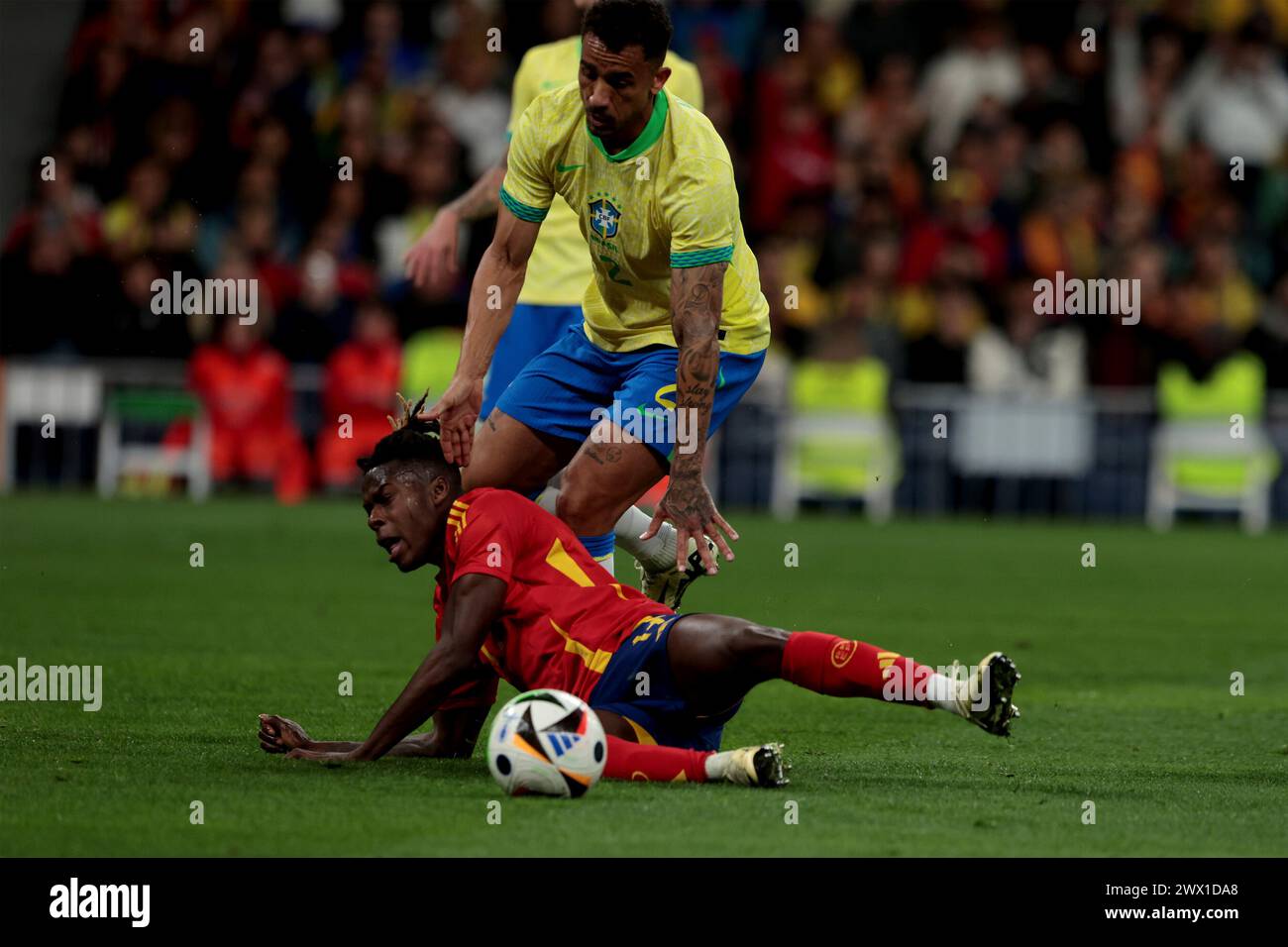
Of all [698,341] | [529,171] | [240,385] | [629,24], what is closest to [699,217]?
[698,341]

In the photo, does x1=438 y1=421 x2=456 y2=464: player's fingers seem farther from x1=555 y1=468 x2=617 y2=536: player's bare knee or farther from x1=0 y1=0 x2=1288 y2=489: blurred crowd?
x1=0 y1=0 x2=1288 y2=489: blurred crowd

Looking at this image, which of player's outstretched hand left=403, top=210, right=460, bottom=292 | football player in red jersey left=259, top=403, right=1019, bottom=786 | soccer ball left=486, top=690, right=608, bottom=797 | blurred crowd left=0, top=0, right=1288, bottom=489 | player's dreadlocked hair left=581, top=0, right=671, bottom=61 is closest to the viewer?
soccer ball left=486, top=690, right=608, bottom=797

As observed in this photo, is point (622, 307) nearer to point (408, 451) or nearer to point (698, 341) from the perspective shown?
point (698, 341)

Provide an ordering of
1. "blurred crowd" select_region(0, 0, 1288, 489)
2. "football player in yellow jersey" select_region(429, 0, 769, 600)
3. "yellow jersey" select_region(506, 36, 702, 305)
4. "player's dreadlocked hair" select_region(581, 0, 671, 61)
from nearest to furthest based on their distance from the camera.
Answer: "player's dreadlocked hair" select_region(581, 0, 671, 61), "football player in yellow jersey" select_region(429, 0, 769, 600), "yellow jersey" select_region(506, 36, 702, 305), "blurred crowd" select_region(0, 0, 1288, 489)

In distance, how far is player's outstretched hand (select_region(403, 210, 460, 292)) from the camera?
8.82 m

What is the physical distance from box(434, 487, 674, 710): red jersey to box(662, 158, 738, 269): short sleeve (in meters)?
0.96

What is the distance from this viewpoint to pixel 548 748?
20.5 ft

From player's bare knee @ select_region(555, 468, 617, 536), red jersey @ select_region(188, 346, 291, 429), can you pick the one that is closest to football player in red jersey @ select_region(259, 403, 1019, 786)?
player's bare knee @ select_region(555, 468, 617, 536)

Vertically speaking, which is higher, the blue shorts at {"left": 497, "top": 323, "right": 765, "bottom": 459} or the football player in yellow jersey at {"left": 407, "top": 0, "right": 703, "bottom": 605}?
the football player in yellow jersey at {"left": 407, "top": 0, "right": 703, "bottom": 605}

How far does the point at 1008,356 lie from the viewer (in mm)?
20141

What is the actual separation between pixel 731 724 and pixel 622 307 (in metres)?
1.65

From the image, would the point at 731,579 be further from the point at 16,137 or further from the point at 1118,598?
the point at 16,137

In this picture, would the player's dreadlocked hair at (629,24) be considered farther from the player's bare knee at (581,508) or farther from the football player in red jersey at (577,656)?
the player's bare knee at (581,508)
